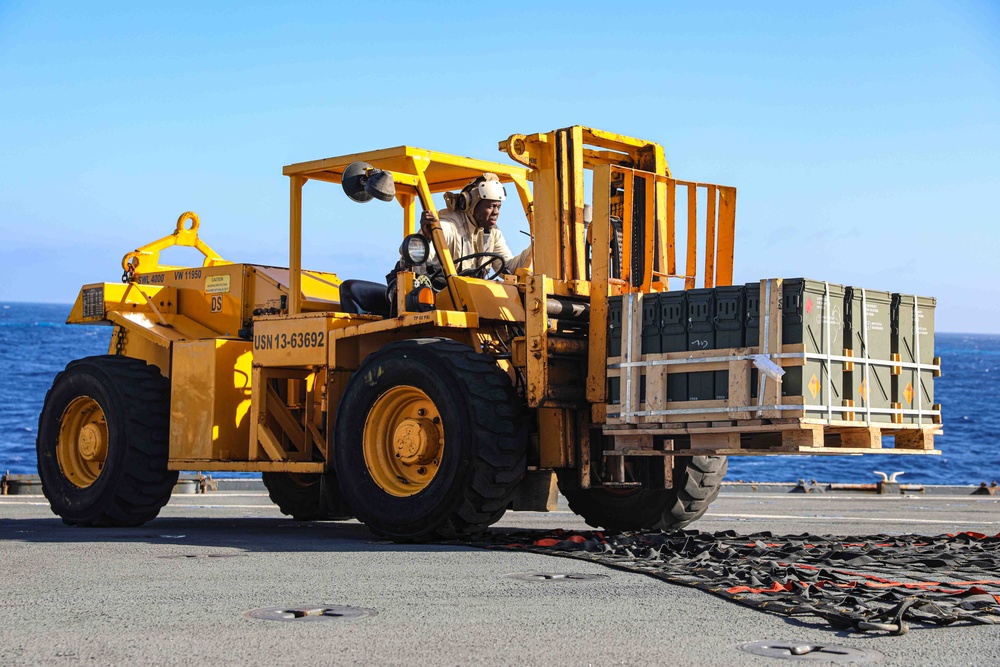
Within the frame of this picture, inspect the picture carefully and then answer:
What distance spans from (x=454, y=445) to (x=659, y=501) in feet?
8.55

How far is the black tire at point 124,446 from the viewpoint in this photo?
1241cm

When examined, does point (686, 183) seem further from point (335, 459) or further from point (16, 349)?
point (16, 349)

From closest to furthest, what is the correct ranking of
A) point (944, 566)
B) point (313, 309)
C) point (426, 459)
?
1. point (944, 566)
2. point (426, 459)
3. point (313, 309)

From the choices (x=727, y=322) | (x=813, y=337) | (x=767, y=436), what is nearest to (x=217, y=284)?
(x=727, y=322)

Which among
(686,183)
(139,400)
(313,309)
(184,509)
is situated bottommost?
(184,509)

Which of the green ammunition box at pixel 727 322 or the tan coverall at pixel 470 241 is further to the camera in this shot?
the tan coverall at pixel 470 241

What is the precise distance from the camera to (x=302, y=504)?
14.1m

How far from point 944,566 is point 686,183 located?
4088mm

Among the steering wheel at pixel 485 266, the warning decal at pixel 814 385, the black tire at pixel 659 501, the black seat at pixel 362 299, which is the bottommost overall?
the black tire at pixel 659 501

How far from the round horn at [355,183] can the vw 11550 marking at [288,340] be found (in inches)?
56.1

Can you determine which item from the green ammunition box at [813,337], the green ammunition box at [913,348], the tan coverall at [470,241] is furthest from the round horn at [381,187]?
the green ammunition box at [913,348]

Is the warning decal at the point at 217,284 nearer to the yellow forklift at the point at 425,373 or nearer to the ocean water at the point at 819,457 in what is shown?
the yellow forklift at the point at 425,373

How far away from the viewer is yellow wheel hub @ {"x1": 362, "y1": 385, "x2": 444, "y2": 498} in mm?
10250

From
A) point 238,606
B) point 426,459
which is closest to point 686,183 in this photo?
point 426,459
